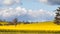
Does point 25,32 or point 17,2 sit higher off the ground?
point 17,2

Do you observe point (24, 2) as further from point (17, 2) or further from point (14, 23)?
point (14, 23)

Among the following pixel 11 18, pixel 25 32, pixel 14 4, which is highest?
pixel 14 4

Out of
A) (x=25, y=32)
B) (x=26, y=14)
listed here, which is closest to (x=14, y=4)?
(x=26, y=14)

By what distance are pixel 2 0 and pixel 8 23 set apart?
42cm

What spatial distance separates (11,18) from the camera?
3156mm

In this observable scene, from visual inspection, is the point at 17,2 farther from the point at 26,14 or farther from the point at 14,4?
the point at 26,14

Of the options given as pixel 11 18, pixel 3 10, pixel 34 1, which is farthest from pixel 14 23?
pixel 34 1

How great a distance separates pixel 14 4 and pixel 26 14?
0.28 meters

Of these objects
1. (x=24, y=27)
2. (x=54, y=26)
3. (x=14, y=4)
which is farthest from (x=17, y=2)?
(x=54, y=26)

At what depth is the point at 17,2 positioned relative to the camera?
3162 millimetres

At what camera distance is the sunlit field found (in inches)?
120

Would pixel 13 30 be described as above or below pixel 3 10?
below

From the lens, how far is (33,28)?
3096 mm

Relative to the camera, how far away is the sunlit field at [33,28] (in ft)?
10.0
